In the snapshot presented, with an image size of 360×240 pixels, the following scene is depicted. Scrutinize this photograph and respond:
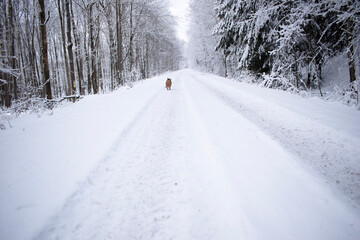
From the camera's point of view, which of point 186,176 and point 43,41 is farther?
point 43,41

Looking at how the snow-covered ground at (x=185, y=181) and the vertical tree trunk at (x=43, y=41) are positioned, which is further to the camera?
the vertical tree trunk at (x=43, y=41)

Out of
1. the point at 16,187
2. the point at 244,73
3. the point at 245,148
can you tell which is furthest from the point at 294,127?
the point at 244,73

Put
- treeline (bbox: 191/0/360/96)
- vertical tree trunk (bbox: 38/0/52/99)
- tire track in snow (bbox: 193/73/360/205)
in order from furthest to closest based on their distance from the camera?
treeline (bbox: 191/0/360/96) < vertical tree trunk (bbox: 38/0/52/99) < tire track in snow (bbox: 193/73/360/205)

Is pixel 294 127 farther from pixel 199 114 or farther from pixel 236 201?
pixel 236 201

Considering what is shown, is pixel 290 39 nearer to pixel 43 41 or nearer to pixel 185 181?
pixel 185 181

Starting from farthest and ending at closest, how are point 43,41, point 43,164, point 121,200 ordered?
point 43,41, point 43,164, point 121,200

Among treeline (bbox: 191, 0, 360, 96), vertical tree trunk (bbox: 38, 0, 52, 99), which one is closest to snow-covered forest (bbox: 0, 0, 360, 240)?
vertical tree trunk (bbox: 38, 0, 52, 99)

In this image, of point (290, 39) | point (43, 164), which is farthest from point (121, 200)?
point (290, 39)

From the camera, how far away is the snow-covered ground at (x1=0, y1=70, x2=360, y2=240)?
1.70 metres

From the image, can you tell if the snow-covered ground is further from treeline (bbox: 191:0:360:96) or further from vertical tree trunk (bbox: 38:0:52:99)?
treeline (bbox: 191:0:360:96)

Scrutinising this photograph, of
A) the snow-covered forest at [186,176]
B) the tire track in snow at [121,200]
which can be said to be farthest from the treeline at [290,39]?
the tire track in snow at [121,200]

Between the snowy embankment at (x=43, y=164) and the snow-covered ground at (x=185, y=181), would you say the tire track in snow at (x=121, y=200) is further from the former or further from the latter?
the snowy embankment at (x=43, y=164)

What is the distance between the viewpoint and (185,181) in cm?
240

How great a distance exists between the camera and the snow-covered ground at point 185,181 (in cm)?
170
